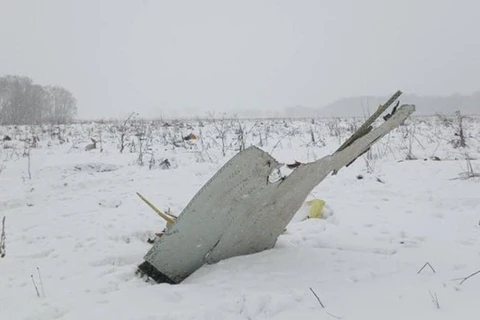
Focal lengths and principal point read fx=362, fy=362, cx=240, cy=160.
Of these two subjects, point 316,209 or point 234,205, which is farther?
point 316,209

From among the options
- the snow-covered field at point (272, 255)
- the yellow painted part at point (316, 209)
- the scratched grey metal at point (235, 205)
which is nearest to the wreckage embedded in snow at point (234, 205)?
the scratched grey metal at point (235, 205)

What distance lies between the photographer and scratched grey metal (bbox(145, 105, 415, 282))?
2070mm

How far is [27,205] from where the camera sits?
154 inches

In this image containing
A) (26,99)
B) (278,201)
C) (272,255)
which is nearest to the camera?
(278,201)

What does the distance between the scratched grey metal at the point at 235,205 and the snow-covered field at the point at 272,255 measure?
0.14 metres

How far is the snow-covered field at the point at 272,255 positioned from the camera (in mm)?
1771

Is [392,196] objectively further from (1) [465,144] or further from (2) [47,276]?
(1) [465,144]

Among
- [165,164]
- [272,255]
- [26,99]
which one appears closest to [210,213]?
[272,255]

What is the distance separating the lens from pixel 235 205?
2.15 meters

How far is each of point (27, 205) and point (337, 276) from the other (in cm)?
340

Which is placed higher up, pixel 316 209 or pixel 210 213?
pixel 210 213

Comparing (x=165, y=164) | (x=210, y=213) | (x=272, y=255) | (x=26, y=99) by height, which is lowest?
(x=272, y=255)

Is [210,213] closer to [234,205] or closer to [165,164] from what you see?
[234,205]

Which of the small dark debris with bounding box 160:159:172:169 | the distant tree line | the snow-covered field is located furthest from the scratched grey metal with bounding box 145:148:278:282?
the distant tree line
